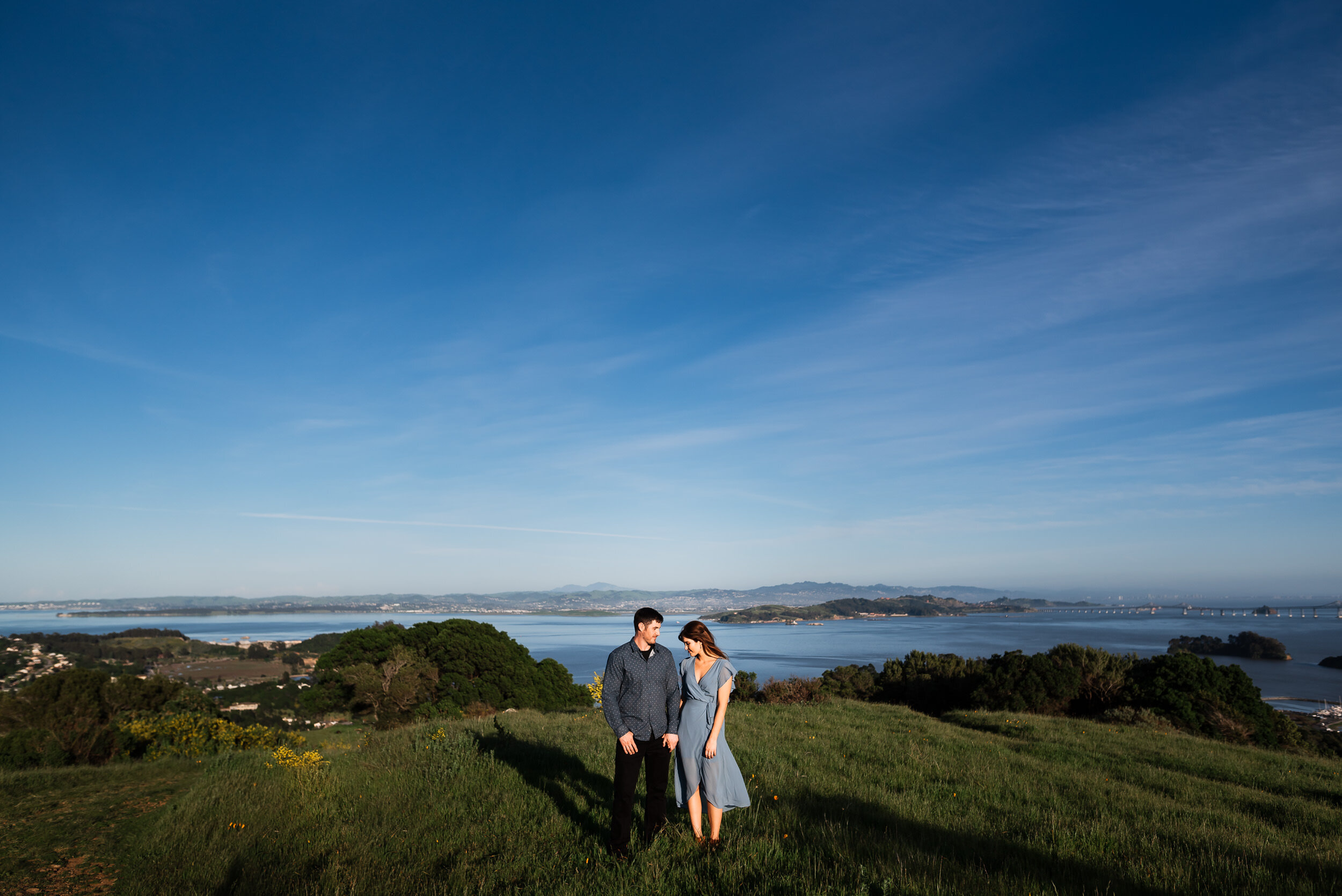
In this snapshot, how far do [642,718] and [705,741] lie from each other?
0.51 metres

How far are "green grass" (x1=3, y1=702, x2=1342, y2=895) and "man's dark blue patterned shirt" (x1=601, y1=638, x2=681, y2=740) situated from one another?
31.8 inches

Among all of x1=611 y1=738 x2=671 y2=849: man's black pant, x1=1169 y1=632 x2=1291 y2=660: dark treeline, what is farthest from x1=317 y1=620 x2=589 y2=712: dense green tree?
x1=1169 y1=632 x2=1291 y2=660: dark treeline

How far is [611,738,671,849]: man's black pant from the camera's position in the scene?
452 cm

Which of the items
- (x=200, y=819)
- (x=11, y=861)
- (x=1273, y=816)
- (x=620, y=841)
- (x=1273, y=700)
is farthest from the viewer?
(x=1273, y=700)

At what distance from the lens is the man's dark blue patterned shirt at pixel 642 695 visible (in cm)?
457

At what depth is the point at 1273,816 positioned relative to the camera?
6.54m

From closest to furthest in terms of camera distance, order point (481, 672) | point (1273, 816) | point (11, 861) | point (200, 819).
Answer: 1. point (11, 861)
2. point (200, 819)
3. point (1273, 816)
4. point (481, 672)

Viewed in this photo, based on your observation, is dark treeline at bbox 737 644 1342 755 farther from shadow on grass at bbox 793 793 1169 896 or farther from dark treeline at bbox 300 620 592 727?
dark treeline at bbox 300 620 592 727

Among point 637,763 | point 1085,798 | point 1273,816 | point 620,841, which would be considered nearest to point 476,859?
point 620,841

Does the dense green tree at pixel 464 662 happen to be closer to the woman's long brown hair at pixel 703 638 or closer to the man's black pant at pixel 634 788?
the man's black pant at pixel 634 788

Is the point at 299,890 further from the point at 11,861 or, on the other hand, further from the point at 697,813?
the point at 11,861

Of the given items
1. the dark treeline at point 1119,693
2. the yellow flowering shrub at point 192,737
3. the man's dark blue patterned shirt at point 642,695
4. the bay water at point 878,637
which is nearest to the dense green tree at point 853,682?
the dark treeline at point 1119,693

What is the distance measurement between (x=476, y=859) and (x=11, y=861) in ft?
14.0

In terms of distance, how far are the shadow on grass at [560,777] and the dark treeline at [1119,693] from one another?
11.4 meters
